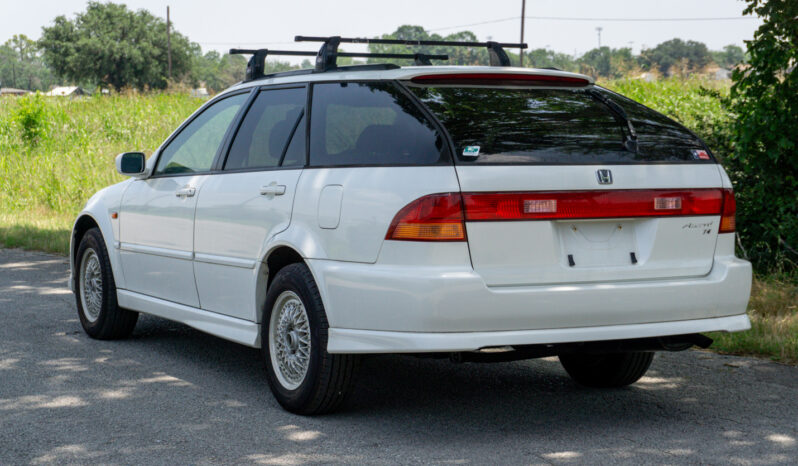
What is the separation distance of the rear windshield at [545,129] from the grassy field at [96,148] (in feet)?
7.53

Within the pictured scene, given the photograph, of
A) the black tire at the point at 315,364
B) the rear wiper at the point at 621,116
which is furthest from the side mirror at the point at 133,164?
the rear wiper at the point at 621,116

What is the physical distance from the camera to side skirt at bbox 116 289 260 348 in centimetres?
564

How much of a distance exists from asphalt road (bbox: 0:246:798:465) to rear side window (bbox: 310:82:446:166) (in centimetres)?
130

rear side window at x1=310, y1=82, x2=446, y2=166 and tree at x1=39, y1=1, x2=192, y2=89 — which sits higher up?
tree at x1=39, y1=1, x2=192, y2=89

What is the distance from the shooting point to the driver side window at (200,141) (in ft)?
20.6

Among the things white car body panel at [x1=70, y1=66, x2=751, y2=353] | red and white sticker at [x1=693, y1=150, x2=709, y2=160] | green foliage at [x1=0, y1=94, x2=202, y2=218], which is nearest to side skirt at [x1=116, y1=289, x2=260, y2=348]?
white car body panel at [x1=70, y1=66, x2=751, y2=353]

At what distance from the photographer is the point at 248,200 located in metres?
5.59

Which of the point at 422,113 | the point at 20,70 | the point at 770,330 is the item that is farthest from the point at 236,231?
the point at 20,70

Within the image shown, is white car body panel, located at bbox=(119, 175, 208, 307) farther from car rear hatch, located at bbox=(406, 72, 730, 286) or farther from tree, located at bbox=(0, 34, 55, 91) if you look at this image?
tree, located at bbox=(0, 34, 55, 91)

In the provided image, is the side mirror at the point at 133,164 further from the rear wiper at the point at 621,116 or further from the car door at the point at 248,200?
the rear wiper at the point at 621,116

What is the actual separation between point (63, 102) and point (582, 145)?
2844 cm

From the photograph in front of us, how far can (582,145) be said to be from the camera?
4805 millimetres

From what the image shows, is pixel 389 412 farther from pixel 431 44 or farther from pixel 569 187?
pixel 431 44

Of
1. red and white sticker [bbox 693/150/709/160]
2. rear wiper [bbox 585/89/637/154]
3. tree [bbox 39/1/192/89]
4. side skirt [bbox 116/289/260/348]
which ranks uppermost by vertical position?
tree [bbox 39/1/192/89]
